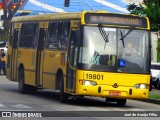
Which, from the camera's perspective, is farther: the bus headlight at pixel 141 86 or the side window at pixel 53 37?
the side window at pixel 53 37

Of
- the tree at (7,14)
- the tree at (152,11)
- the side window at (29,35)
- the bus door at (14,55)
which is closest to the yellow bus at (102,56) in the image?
the side window at (29,35)

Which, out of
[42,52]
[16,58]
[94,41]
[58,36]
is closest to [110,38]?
[94,41]

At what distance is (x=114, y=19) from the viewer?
21328 mm

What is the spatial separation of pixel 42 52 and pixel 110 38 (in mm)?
4305

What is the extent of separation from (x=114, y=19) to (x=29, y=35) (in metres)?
5.93

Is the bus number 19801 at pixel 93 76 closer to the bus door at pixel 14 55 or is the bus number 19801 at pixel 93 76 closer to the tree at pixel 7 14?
the bus door at pixel 14 55

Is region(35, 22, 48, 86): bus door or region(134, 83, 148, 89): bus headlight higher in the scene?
region(35, 22, 48, 86): bus door

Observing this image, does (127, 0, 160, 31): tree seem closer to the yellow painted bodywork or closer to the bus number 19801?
the yellow painted bodywork

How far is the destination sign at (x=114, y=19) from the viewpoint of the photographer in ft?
69.0

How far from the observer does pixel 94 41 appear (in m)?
20.7

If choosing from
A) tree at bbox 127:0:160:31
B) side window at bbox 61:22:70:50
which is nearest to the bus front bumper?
side window at bbox 61:22:70:50

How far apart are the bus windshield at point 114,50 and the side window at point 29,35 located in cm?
507

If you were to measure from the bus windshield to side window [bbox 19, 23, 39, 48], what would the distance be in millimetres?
5072

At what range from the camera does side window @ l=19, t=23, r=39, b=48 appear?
84.1ft
